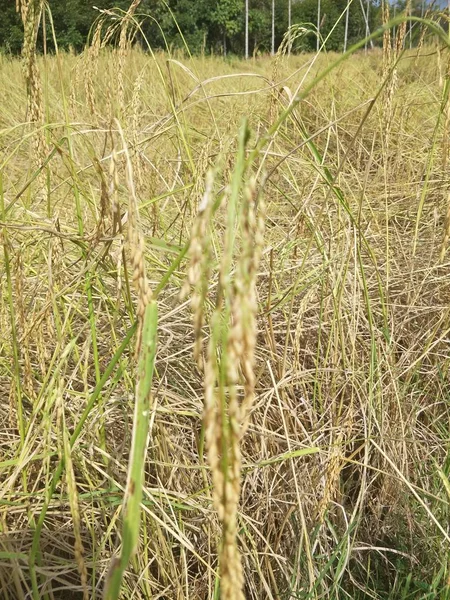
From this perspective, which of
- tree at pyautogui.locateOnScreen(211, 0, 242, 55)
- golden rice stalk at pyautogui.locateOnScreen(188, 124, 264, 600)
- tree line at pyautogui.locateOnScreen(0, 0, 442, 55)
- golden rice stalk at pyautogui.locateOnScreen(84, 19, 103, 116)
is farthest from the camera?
tree at pyautogui.locateOnScreen(211, 0, 242, 55)

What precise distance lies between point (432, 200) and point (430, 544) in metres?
0.99

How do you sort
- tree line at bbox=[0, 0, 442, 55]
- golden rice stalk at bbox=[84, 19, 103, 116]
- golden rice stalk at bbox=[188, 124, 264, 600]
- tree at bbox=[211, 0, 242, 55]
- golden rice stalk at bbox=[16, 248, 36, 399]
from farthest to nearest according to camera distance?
1. tree at bbox=[211, 0, 242, 55]
2. tree line at bbox=[0, 0, 442, 55]
3. golden rice stalk at bbox=[84, 19, 103, 116]
4. golden rice stalk at bbox=[16, 248, 36, 399]
5. golden rice stalk at bbox=[188, 124, 264, 600]

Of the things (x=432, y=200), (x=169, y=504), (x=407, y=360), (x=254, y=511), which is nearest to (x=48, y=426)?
(x=169, y=504)

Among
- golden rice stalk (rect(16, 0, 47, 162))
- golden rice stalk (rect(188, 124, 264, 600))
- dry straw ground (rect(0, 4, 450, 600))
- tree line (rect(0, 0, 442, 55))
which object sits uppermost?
tree line (rect(0, 0, 442, 55))

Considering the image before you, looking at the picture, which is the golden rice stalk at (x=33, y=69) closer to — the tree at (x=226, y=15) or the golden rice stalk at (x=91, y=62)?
the golden rice stalk at (x=91, y=62)

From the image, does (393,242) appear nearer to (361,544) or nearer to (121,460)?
(361,544)

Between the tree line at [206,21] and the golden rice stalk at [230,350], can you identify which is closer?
the golden rice stalk at [230,350]

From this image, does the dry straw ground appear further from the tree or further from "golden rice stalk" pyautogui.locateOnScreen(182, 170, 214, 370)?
the tree

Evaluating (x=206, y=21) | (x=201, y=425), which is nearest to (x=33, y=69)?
(x=201, y=425)

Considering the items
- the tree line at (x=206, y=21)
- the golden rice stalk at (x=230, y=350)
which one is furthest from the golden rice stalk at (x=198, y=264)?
the tree line at (x=206, y=21)

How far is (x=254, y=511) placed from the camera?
2.64ft

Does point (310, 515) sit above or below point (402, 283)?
below

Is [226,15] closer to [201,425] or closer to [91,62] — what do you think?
[91,62]

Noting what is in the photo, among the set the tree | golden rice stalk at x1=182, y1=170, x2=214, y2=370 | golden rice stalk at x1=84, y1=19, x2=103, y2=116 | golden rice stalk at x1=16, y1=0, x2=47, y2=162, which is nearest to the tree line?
the tree
